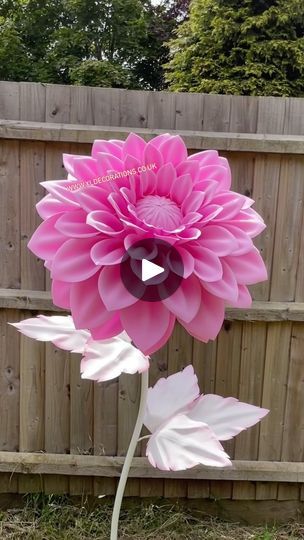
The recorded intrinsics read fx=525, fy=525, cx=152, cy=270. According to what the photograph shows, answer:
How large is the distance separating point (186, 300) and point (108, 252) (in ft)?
0.31

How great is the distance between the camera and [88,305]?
563 mm

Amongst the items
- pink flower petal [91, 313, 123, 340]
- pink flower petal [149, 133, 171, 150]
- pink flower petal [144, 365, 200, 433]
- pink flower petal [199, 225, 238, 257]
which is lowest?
pink flower petal [144, 365, 200, 433]

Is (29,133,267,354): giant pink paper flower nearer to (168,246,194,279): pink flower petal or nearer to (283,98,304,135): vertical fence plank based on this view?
(168,246,194,279): pink flower petal

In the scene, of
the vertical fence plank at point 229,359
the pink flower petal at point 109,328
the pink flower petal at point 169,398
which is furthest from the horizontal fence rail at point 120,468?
the pink flower petal at point 109,328

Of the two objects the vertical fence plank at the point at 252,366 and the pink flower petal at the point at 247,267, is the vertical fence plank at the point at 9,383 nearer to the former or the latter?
the vertical fence plank at the point at 252,366

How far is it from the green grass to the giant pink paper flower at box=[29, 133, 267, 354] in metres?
1.79

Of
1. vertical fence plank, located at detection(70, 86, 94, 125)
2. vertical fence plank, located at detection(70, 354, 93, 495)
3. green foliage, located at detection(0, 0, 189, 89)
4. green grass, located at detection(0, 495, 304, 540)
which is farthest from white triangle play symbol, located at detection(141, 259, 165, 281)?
green foliage, located at detection(0, 0, 189, 89)

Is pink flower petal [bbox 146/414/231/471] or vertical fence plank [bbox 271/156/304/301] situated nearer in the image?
pink flower petal [bbox 146/414/231/471]

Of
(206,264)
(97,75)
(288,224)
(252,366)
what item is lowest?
(252,366)

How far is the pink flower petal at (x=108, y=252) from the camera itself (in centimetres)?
53

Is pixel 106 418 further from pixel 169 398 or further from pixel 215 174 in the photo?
pixel 215 174

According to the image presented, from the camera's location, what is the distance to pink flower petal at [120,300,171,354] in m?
0.55

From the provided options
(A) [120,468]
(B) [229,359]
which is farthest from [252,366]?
(A) [120,468]

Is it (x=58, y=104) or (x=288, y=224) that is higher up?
(x=58, y=104)
